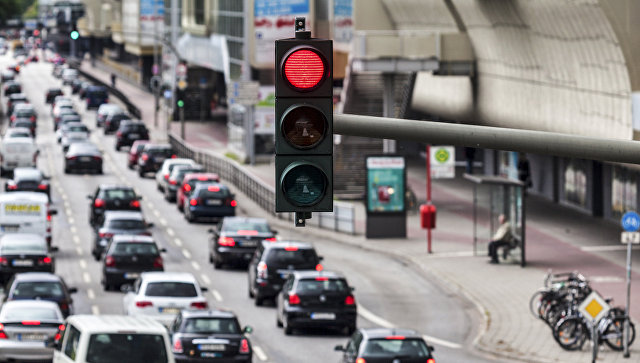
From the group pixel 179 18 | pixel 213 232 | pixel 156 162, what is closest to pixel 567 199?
pixel 213 232

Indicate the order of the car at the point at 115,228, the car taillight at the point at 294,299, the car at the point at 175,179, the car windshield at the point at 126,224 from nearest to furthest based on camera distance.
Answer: the car taillight at the point at 294,299, the car at the point at 115,228, the car windshield at the point at 126,224, the car at the point at 175,179

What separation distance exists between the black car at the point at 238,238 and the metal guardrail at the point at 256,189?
0.98 metres

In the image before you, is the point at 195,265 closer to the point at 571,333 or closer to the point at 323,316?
the point at 323,316

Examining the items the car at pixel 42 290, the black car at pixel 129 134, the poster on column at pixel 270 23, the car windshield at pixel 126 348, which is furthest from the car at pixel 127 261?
the black car at pixel 129 134

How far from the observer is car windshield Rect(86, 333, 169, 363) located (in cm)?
2092

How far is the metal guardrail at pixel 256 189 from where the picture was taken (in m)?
50.1

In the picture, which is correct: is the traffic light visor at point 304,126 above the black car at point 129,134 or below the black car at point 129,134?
above

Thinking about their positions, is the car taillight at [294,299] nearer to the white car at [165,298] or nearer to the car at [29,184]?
the white car at [165,298]

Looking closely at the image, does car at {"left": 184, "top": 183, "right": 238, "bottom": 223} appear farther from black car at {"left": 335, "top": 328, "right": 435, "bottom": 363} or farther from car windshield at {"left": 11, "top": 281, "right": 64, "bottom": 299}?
black car at {"left": 335, "top": 328, "right": 435, "bottom": 363}

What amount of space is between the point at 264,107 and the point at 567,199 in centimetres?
2329

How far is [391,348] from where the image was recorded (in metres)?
23.9

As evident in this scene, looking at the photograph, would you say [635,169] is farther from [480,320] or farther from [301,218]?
[301,218]

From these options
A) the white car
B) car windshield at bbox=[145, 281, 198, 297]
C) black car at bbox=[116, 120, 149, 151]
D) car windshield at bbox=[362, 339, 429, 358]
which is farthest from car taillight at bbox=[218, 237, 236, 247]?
black car at bbox=[116, 120, 149, 151]

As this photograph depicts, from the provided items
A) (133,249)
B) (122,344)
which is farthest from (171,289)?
(122,344)
